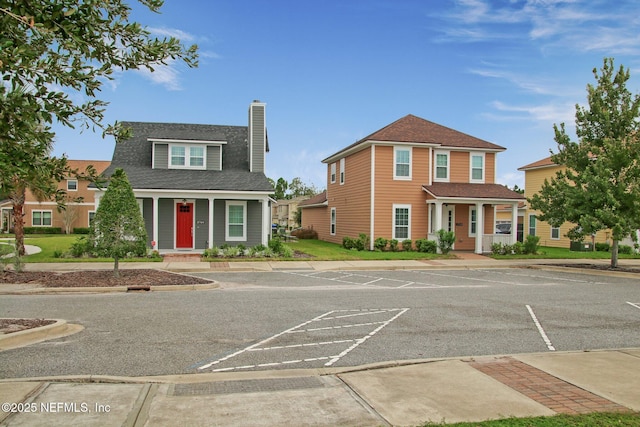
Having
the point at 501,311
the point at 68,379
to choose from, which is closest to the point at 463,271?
the point at 501,311

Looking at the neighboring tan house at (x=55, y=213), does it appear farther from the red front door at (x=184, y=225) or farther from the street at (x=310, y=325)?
the street at (x=310, y=325)

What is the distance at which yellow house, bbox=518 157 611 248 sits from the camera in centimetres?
3547

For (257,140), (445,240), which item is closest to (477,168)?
(445,240)

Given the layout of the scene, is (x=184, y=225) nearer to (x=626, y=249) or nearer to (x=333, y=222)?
(x=333, y=222)

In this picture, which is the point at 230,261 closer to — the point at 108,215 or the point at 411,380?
the point at 108,215

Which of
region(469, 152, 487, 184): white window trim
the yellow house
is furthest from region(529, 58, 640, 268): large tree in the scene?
the yellow house

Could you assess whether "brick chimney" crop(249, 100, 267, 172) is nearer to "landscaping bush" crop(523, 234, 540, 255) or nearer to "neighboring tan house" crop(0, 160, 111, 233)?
"landscaping bush" crop(523, 234, 540, 255)

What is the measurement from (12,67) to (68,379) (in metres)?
3.74

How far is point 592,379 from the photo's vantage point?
6145mm

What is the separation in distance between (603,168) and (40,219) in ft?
166

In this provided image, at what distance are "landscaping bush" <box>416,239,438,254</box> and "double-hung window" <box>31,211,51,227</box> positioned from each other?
1604 inches

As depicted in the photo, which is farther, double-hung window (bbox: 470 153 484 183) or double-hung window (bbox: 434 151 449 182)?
double-hung window (bbox: 470 153 484 183)

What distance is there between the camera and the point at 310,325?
31.4 feet

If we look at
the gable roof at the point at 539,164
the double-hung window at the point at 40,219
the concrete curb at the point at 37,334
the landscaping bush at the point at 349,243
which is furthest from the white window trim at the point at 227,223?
the double-hung window at the point at 40,219
